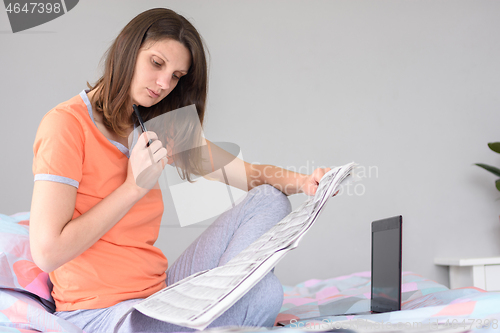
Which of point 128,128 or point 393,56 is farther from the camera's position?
point 393,56

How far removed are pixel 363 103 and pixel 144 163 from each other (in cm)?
132

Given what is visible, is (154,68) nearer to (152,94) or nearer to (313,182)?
(152,94)

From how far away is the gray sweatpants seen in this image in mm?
569

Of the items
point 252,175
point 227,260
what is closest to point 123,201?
point 227,260

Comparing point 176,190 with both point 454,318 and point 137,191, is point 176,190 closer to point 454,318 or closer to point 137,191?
point 137,191

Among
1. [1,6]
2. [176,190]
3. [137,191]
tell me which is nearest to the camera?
[137,191]

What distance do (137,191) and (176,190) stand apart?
12.1 inches

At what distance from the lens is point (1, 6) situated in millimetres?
1602

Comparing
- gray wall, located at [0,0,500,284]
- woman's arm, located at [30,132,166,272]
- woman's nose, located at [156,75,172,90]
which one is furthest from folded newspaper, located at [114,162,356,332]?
gray wall, located at [0,0,500,284]

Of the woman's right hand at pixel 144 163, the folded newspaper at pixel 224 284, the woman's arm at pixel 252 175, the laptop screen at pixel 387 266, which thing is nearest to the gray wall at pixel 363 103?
the woman's arm at pixel 252 175

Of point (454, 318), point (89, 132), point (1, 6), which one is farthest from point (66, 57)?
point (454, 318)

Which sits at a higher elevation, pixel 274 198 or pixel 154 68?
pixel 154 68

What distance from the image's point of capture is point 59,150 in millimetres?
646

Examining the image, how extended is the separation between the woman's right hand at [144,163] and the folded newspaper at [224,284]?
192mm
